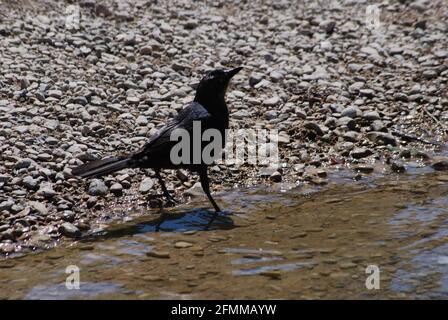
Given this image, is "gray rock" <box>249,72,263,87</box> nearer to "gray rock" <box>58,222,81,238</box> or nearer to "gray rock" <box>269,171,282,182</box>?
"gray rock" <box>269,171,282,182</box>

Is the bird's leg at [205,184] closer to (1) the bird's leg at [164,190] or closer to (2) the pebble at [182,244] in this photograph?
(1) the bird's leg at [164,190]

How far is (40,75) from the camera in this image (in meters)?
9.44

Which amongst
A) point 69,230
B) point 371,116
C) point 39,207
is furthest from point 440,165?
point 39,207

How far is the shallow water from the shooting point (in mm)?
5629

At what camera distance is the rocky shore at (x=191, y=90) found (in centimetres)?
754

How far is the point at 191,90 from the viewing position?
31.5 feet

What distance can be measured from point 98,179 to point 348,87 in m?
3.92

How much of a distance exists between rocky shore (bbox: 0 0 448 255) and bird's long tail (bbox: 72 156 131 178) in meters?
0.42

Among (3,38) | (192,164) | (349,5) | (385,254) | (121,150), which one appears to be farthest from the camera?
(349,5)

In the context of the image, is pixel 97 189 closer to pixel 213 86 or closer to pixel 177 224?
pixel 177 224

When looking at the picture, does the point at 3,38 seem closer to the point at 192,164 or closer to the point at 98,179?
the point at 98,179

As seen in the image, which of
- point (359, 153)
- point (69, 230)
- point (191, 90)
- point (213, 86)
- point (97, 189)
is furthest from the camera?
point (191, 90)

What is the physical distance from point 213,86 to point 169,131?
698mm
